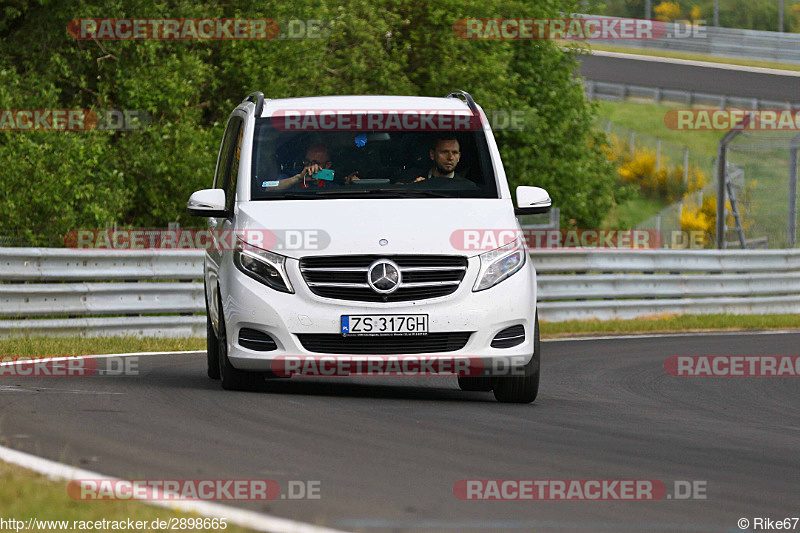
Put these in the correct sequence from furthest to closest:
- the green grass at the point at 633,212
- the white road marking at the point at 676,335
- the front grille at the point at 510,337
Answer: the green grass at the point at 633,212, the white road marking at the point at 676,335, the front grille at the point at 510,337

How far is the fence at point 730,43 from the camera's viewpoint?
56.2 m

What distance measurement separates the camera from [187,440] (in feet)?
23.3

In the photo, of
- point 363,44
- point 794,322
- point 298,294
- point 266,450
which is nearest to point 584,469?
point 266,450

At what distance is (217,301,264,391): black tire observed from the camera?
31.1ft

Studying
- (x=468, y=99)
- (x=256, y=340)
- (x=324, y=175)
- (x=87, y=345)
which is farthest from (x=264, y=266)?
(x=87, y=345)

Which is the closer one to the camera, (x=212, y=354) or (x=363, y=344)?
(x=363, y=344)

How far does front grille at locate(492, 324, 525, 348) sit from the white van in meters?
0.01

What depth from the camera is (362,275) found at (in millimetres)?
8930

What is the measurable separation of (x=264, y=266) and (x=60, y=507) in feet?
13.0

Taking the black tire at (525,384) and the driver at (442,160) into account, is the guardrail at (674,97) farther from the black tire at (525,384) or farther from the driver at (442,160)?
the black tire at (525,384)

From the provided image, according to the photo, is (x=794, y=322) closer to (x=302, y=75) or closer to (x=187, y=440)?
(x=302, y=75)

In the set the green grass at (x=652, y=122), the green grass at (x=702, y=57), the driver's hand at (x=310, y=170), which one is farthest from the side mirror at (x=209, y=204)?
the green grass at (x=702, y=57)

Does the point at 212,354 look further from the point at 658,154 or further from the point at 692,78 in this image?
the point at 692,78

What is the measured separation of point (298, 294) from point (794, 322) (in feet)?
42.4
